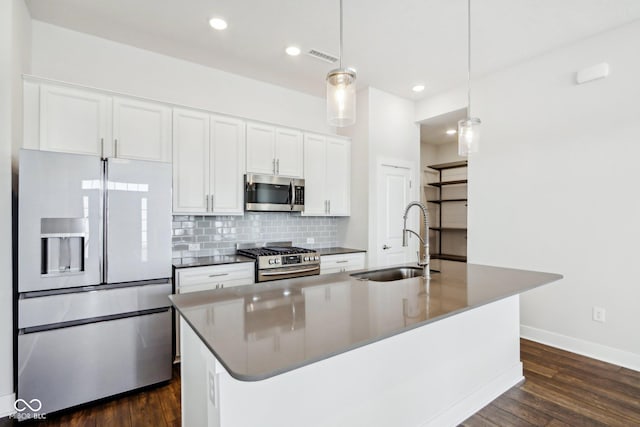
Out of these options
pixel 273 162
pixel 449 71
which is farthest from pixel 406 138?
pixel 273 162

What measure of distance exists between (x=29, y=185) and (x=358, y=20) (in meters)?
2.84

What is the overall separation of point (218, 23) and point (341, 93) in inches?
67.2

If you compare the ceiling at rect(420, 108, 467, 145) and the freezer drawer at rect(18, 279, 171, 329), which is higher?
the ceiling at rect(420, 108, 467, 145)

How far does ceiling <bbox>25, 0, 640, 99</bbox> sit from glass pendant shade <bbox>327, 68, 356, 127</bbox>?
115 cm

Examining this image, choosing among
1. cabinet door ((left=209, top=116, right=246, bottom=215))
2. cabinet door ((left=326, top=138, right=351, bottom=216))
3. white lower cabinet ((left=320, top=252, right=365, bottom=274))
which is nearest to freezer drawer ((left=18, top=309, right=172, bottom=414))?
cabinet door ((left=209, top=116, right=246, bottom=215))

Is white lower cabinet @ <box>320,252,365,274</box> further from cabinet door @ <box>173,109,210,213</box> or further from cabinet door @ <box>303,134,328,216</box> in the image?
cabinet door @ <box>173,109,210,213</box>

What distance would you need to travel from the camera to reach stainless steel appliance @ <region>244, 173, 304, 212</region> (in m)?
3.59

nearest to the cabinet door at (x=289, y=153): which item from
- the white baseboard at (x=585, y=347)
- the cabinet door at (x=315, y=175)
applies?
the cabinet door at (x=315, y=175)

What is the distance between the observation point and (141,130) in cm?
297

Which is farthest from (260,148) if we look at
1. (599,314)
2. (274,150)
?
(599,314)

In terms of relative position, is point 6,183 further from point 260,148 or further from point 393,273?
point 393,273

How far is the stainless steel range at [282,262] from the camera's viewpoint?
3301 mm

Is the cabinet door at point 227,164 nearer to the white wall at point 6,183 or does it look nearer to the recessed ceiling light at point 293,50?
the recessed ceiling light at point 293,50

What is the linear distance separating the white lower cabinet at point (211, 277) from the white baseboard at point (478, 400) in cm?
205
